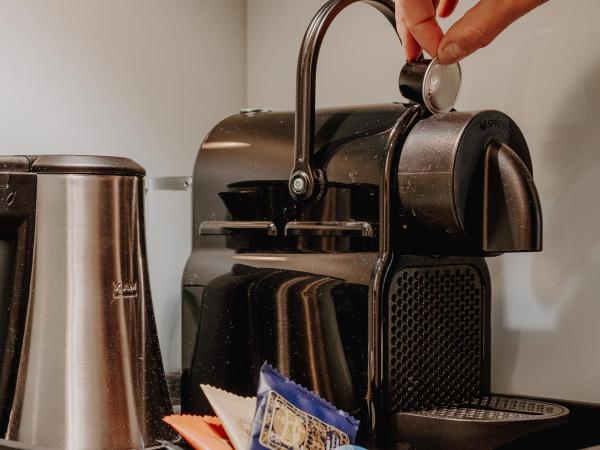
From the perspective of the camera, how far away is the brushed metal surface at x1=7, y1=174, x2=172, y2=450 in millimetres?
718

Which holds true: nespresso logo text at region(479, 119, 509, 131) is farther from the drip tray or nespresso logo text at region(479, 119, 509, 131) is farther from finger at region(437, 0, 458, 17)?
the drip tray

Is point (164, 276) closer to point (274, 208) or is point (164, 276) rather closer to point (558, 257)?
point (274, 208)

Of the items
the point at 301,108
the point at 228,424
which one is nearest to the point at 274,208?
the point at 301,108

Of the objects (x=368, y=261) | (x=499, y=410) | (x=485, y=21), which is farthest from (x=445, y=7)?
(x=499, y=410)

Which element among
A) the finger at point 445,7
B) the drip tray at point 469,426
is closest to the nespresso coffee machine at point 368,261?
the drip tray at point 469,426

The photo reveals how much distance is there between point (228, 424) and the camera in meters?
0.70

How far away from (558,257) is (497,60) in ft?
0.93

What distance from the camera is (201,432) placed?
0.72 m

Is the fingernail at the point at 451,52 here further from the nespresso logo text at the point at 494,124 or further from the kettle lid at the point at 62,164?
the kettle lid at the point at 62,164

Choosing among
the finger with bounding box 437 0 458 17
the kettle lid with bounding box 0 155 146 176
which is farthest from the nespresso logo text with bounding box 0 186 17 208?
the finger with bounding box 437 0 458 17

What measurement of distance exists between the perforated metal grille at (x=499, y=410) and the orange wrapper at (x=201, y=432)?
0.20 meters

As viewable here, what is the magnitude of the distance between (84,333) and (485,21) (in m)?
0.46

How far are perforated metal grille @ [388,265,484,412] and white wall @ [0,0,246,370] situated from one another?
45 centimetres

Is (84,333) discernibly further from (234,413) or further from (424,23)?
(424,23)
